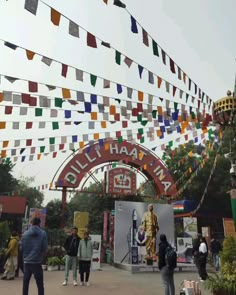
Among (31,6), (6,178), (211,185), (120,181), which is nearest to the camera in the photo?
(31,6)

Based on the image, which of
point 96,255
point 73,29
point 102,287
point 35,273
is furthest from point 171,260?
point 96,255

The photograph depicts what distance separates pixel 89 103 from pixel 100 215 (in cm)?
2192

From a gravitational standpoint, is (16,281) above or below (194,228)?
below

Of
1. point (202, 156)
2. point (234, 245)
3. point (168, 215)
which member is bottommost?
point (234, 245)

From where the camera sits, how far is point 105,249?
20.6 m

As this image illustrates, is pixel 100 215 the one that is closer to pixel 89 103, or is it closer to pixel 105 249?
pixel 105 249

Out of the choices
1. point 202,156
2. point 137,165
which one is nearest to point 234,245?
point 202,156

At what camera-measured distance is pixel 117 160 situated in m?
22.9

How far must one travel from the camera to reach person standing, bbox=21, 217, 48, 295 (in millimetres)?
6875

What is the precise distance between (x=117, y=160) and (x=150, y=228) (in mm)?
6236

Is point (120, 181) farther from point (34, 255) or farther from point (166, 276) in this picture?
point (34, 255)

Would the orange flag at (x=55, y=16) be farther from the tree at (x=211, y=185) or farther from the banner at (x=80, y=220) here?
the tree at (x=211, y=185)

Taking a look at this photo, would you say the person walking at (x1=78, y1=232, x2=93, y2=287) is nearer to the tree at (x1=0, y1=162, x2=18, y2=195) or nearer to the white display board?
the white display board

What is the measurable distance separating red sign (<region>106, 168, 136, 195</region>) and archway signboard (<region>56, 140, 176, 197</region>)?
0.73 m
